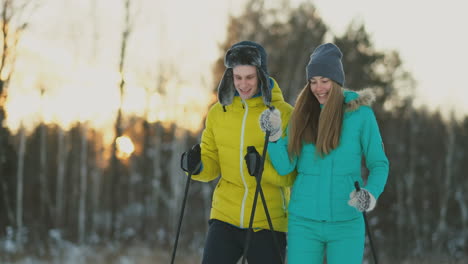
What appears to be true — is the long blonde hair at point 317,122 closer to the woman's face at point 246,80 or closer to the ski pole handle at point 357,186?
the ski pole handle at point 357,186

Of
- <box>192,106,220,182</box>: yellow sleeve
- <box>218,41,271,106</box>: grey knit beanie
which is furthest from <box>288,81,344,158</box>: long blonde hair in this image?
<box>192,106,220,182</box>: yellow sleeve

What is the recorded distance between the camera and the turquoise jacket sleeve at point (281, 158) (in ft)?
11.9

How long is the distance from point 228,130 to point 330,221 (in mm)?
917

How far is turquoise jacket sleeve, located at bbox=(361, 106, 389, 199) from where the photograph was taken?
3465 mm

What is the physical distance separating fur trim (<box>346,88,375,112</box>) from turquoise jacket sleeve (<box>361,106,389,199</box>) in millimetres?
78

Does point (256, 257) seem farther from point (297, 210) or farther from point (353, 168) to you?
point (353, 168)

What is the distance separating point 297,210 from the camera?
141 inches

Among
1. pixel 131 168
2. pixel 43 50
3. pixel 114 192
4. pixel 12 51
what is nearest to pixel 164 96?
pixel 43 50

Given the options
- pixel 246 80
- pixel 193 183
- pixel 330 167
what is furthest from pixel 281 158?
pixel 193 183

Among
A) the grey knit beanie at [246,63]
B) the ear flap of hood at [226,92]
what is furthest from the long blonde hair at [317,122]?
the ear flap of hood at [226,92]

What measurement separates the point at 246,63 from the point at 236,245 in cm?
117

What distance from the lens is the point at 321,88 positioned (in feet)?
12.0

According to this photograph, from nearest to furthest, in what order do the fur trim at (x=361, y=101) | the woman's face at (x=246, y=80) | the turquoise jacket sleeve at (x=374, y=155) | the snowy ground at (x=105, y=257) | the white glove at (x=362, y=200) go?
the white glove at (x=362, y=200) < the turquoise jacket sleeve at (x=374, y=155) < the fur trim at (x=361, y=101) < the woman's face at (x=246, y=80) < the snowy ground at (x=105, y=257)

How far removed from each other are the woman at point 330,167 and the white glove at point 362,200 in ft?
0.15
